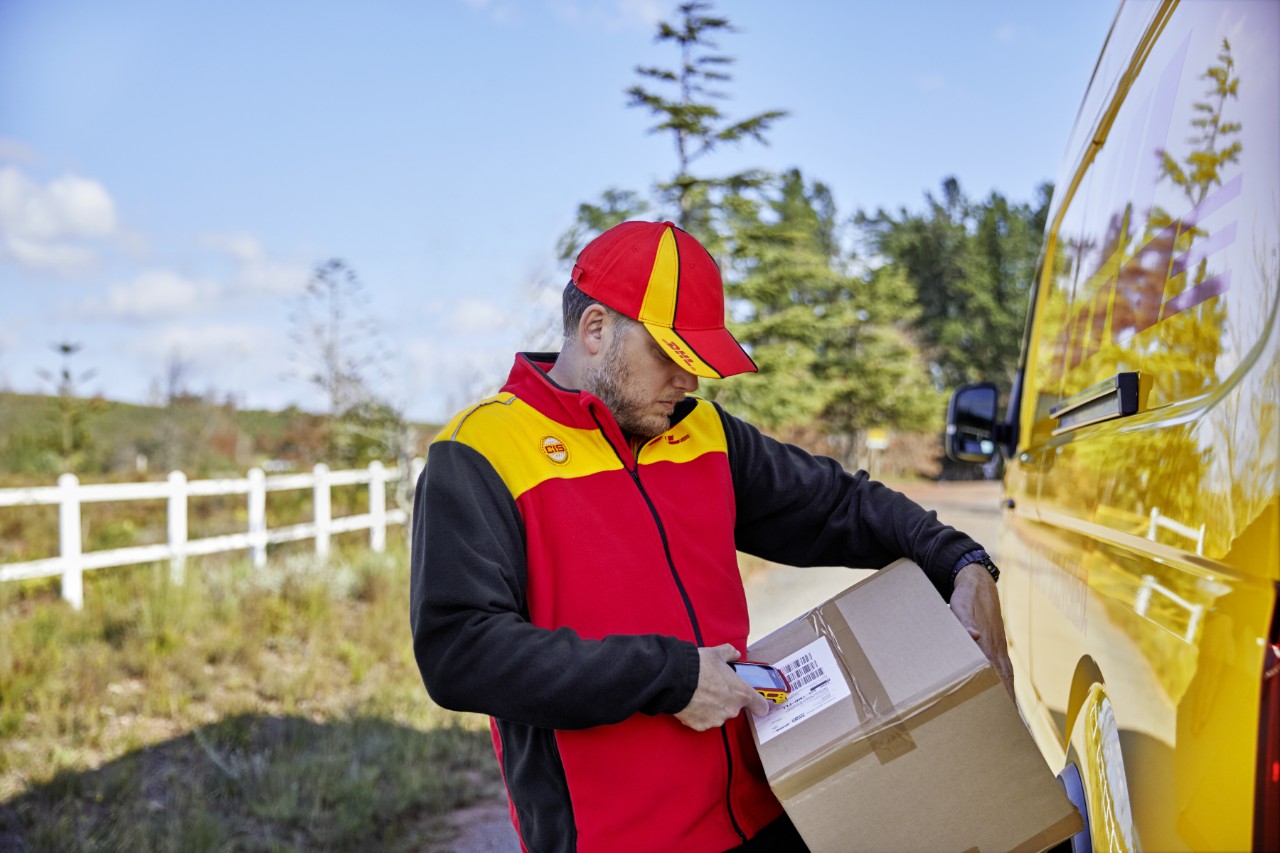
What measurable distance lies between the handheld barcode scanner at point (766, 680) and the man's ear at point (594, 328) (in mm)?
670

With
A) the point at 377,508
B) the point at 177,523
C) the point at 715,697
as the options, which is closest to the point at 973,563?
the point at 715,697

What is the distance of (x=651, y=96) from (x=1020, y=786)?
16.9 metres

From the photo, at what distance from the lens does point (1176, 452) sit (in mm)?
1385

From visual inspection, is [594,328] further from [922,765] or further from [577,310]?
[922,765]

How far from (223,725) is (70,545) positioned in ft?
11.4

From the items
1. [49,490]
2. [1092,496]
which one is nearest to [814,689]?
[1092,496]

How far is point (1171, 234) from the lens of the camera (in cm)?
165

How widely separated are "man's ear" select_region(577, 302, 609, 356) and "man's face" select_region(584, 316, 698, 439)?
0.06 feet

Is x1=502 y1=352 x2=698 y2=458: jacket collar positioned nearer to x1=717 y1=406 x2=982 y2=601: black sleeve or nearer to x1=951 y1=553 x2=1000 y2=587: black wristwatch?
x1=717 y1=406 x2=982 y2=601: black sleeve

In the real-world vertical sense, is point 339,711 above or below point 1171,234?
below

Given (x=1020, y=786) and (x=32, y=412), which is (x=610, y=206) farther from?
(x=1020, y=786)

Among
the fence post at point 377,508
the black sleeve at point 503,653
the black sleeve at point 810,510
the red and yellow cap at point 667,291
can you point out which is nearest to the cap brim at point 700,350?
the red and yellow cap at point 667,291

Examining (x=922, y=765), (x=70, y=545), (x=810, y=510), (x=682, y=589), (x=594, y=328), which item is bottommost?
(x=70, y=545)

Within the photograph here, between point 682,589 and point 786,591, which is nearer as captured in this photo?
point 682,589
